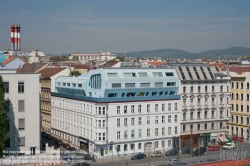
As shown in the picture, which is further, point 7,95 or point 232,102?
point 232,102

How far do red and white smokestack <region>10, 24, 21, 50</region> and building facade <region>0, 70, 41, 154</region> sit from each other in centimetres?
11507

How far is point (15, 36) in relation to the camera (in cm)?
17475

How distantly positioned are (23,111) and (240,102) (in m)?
45.2

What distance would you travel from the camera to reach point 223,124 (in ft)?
260

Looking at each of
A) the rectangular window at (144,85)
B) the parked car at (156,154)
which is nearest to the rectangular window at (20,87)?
the rectangular window at (144,85)

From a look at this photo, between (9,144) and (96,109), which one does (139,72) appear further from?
(9,144)

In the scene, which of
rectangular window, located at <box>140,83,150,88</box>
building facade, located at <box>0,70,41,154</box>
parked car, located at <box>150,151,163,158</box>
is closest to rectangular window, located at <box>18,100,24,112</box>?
building facade, located at <box>0,70,41,154</box>

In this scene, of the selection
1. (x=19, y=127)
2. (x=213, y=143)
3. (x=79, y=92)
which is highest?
(x=79, y=92)

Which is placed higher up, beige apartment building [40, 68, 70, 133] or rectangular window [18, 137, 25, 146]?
beige apartment building [40, 68, 70, 133]

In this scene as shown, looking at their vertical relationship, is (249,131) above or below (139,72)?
below

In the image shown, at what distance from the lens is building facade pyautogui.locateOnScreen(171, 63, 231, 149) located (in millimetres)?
74938

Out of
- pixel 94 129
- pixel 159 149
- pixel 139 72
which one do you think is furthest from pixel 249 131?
pixel 94 129

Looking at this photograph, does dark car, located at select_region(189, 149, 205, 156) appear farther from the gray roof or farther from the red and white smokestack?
the red and white smokestack

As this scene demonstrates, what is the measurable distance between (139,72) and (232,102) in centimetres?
2702
